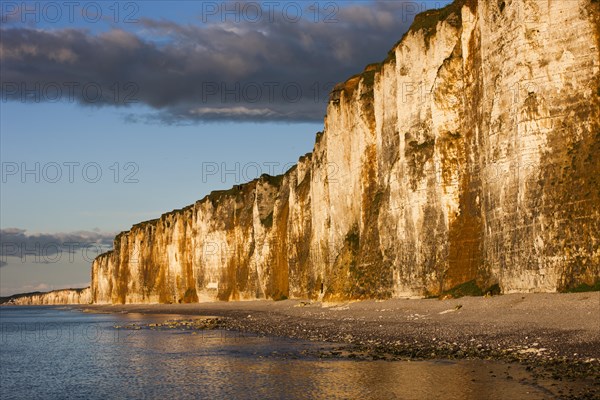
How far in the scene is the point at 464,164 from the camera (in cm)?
3831

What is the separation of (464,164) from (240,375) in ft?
67.4

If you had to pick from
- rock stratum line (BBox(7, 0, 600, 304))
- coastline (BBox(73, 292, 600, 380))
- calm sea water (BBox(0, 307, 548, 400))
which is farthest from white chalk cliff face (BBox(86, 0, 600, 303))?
calm sea water (BBox(0, 307, 548, 400))

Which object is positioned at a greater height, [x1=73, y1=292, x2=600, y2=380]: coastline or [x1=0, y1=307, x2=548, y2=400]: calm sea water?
[x1=73, y1=292, x2=600, y2=380]: coastline

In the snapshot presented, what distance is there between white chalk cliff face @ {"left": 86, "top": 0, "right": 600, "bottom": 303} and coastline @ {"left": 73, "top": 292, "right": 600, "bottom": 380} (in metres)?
2.47

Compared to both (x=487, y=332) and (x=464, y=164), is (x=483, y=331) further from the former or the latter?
(x=464, y=164)

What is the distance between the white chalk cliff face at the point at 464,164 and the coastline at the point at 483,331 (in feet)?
8.12

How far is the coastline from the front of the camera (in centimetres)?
1836

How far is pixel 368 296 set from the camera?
45656 millimetres

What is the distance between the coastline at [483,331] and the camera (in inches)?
723

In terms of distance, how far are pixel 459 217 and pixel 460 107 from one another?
5811 millimetres

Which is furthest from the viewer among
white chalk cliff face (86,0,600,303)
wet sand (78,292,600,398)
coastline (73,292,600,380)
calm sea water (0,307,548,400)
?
white chalk cliff face (86,0,600,303)

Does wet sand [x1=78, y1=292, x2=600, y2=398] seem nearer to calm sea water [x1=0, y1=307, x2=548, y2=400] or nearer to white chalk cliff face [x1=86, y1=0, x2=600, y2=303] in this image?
calm sea water [x1=0, y1=307, x2=548, y2=400]

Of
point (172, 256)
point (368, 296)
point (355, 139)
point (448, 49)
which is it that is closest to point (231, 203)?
point (172, 256)

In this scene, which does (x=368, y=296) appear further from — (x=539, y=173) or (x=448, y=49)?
(x=539, y=173)
